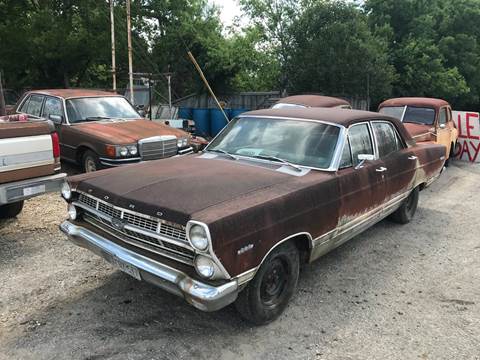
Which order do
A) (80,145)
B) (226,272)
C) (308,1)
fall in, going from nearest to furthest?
(226,272), (80,145), (308,1)

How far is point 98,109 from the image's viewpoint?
8.64 metres

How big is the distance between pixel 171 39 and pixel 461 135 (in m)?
14.2

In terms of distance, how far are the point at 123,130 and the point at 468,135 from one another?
9737 millimetres

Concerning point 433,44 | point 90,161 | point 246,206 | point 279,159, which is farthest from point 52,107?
point 433,44

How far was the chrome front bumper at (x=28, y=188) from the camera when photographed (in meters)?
4.85

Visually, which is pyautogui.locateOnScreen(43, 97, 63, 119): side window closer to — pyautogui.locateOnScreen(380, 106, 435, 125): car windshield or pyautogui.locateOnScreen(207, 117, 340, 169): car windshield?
pyautogui.locateOnScreen(207, 117, 340, 169): car windshield

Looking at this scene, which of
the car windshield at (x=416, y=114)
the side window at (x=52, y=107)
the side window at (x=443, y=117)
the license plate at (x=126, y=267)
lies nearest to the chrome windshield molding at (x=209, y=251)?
the license plate at (x=126, y=267)

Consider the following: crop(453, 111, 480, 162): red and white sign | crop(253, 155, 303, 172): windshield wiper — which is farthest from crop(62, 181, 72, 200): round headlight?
crop(453, 111, 480, 162): red and white sign

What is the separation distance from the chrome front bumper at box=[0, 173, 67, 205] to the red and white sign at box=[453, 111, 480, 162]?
11.1 m

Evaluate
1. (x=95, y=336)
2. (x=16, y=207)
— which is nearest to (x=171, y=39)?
(x=16, y=207)

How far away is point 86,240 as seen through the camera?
3850mm

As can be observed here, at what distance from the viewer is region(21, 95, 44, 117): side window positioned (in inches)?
344

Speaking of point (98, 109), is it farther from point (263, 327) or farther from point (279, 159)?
point (263, 327)

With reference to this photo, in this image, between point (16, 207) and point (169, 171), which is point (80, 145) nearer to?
point (16, 207)
